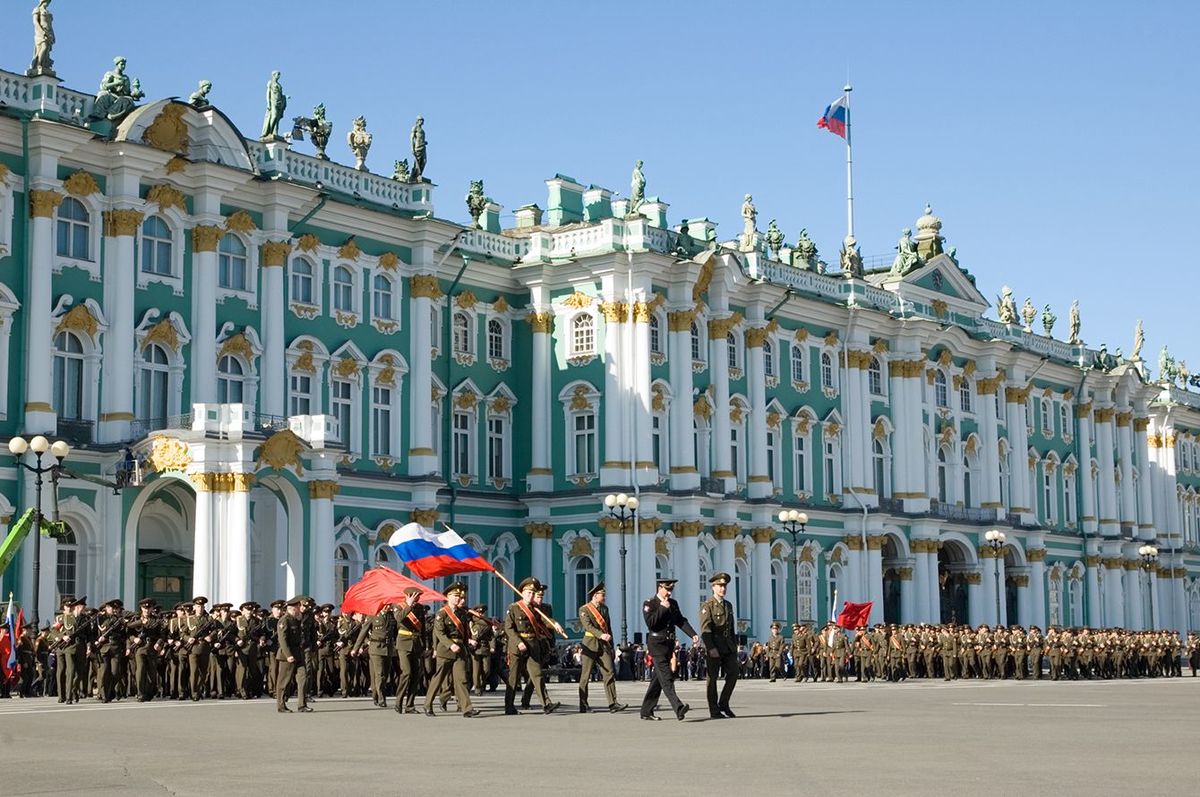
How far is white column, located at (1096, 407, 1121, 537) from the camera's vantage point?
255 ft

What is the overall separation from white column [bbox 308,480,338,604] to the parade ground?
15.5m

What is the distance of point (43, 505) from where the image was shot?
1492 inches

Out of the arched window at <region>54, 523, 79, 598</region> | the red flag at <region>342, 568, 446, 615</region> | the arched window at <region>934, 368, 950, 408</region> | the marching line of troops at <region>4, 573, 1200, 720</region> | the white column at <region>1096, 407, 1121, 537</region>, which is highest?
the arched window at <region>934, 368, 950, 408</region>

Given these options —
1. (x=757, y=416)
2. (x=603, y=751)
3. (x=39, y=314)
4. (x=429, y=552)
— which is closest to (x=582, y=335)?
(x=757, y=416)

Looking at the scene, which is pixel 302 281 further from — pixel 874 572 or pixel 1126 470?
pixel 1126 470

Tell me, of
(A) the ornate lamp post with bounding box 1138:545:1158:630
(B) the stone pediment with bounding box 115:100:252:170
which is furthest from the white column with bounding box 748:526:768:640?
(A) the ornate lamp post with bounding box 1138:545:1158:630

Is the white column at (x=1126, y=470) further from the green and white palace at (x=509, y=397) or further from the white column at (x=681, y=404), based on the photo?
the white column at (x=681, y=404)

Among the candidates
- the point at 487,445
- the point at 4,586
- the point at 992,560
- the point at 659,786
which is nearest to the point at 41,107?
the point at 4,586

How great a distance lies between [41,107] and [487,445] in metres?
18.0

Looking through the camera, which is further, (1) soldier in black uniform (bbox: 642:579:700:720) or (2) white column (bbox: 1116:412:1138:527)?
(2) white column (bbox: 1116:412:1138:527)

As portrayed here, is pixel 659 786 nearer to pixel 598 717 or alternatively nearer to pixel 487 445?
pixel 598 717

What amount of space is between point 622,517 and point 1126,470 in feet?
134

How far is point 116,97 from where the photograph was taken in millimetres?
40281

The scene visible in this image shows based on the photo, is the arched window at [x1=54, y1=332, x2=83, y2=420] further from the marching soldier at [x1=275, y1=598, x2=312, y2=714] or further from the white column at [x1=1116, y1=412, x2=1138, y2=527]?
the white column at [x1=1116, y1=412, x2=1138, y2=527]
